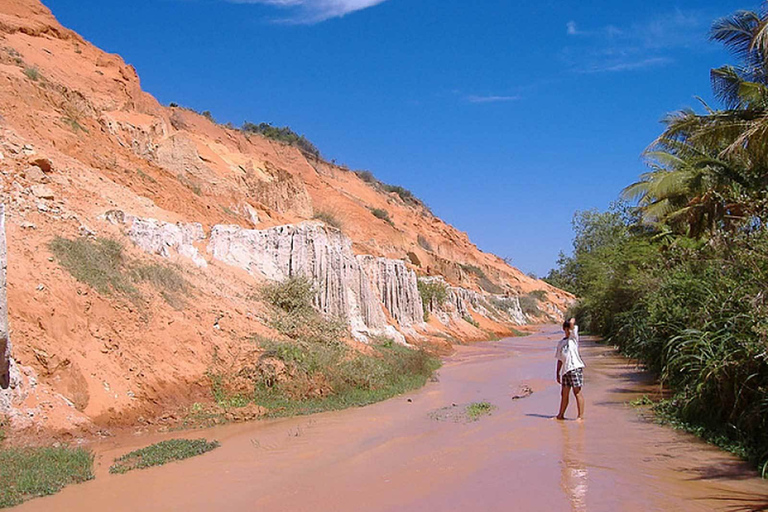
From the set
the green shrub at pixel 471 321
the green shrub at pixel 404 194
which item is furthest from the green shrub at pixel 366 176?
the green shrub at pixel 471 321

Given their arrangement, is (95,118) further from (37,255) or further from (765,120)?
(765,120)

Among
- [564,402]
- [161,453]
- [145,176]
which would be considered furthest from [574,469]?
[145,176]

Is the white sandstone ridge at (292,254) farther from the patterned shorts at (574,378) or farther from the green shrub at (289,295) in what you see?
the patterned shorts at (574,378)

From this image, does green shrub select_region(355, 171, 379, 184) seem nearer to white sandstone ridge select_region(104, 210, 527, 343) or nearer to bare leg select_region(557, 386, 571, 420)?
white sandstone ridge select_region(104, 210, 527, 343)

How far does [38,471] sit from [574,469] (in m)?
6.00

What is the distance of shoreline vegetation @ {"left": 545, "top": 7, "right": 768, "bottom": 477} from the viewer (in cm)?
735

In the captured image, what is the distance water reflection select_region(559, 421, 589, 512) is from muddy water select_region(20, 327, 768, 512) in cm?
1

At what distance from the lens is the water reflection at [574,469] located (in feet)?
18.5

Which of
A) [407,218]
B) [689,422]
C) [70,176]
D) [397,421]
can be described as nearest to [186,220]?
[70,176]

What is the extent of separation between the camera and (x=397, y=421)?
10500mm

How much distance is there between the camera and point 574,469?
21.7ft

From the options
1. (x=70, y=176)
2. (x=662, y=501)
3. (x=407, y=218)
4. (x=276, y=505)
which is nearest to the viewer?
(x=662, y=501)

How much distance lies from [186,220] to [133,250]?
481cm

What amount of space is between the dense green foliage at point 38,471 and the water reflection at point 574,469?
5310 mm
